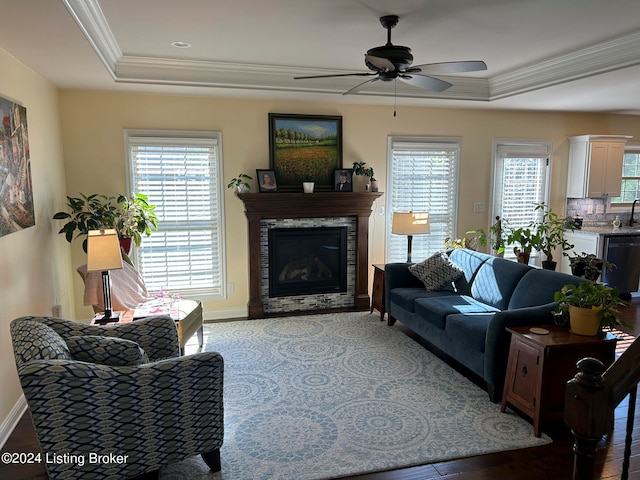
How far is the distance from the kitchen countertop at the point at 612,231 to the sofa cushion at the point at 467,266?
2.57 meters

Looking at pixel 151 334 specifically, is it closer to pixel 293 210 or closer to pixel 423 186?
pixel 293 210

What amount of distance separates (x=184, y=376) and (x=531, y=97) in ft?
15.8

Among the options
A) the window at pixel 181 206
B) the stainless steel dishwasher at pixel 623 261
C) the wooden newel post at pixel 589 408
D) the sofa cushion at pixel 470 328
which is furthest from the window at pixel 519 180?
the wooden newel post at pixel 589 408

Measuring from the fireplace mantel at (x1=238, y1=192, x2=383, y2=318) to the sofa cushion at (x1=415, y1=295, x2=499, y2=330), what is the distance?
1527mm

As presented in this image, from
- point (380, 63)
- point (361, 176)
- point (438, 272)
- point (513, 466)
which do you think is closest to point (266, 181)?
point (361, 176)

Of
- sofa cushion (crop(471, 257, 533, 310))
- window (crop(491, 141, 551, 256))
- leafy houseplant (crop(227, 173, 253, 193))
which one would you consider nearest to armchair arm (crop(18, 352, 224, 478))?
sofa cushion (crop(471, 257, 533, 310))

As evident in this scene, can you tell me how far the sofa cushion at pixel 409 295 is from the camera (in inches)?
174

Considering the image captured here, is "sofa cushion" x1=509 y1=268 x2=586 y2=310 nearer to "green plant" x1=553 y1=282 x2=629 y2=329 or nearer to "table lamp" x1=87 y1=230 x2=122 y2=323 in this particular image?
"green plant" x1=553 y1=282 x2=629 y2=329

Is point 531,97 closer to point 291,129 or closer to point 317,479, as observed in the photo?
point 291,129

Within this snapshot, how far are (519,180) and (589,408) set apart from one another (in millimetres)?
5721

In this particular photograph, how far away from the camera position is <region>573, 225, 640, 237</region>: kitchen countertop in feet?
19.9

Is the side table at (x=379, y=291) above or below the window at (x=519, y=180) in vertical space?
below

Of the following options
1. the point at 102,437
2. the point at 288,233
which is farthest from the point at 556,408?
the point at 288,233

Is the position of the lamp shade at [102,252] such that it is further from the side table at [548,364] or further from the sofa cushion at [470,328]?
the side table at [548,364]
